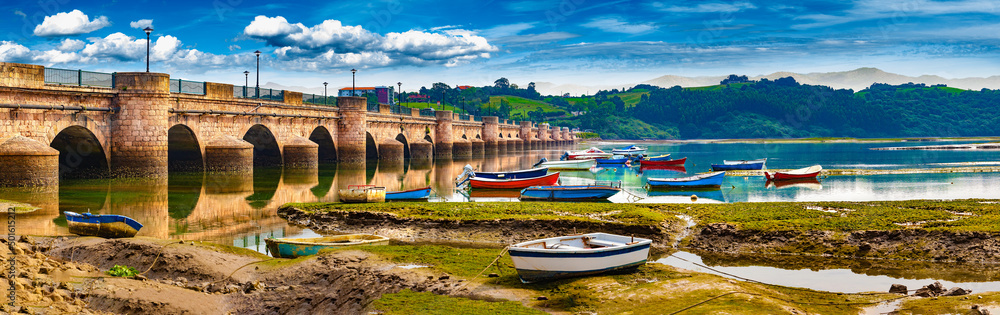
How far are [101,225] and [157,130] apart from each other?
2116cm

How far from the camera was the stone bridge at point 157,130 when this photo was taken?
1326 inches

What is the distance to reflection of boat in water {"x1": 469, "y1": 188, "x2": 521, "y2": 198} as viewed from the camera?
39.1m

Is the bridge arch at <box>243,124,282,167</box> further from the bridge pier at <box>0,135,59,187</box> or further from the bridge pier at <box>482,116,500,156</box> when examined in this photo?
the bridge pier at <box>482,116,500,156</box>

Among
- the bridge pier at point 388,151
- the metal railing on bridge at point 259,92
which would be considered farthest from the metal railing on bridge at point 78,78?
the bridge pier at point 388,151

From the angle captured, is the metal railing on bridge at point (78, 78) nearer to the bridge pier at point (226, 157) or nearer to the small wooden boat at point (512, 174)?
the bridge pier at point (226, 157)

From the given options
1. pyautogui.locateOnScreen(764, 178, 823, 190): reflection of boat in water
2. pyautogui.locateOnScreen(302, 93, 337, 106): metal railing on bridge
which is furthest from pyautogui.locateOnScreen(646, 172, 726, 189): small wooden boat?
pyautogui.locateOnScreen(302, 93, 337, 106): metal railing on bridge

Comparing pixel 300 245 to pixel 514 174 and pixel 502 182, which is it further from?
pixel 514 174

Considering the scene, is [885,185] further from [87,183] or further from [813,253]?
[87,183]

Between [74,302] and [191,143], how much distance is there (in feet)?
115

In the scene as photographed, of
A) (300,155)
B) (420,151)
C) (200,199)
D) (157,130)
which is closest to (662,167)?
(420,151)

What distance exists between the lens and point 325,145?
6581cm

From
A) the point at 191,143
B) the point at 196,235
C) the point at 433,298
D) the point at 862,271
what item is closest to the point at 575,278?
the point at 433,298

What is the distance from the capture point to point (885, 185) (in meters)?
47.9

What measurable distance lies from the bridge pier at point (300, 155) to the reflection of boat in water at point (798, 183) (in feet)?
109
